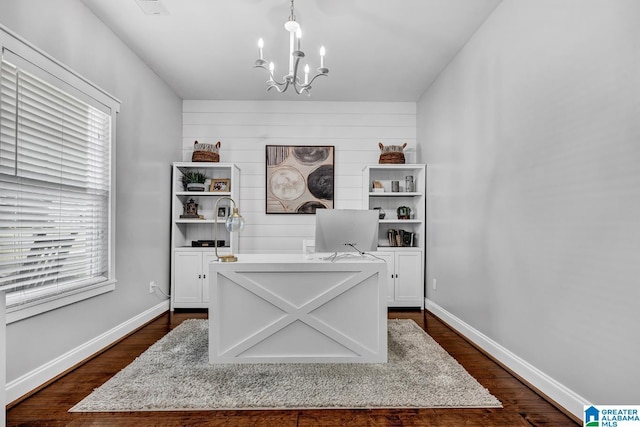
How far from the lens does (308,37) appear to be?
3150 millimetres

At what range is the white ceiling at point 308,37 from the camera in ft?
8.92

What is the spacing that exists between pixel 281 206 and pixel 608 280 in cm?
362

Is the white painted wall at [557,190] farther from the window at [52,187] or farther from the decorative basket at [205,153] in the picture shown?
the window at [52,187]

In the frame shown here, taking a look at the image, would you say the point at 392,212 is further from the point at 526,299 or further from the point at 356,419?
the point at 356,419

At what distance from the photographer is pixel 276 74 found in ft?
13.0

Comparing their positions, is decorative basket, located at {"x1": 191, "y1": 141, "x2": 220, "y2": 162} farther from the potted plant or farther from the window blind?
the window blind

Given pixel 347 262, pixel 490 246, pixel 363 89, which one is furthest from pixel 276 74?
pixel 490 246

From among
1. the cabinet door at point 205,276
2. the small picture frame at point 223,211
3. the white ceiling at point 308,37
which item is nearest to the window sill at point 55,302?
the cabinet door at point 205,276

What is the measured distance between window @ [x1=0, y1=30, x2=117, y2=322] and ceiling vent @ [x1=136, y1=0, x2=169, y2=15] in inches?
29.4

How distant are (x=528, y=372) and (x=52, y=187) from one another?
3.44 m

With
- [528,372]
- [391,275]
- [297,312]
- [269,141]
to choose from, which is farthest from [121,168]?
[528,372]

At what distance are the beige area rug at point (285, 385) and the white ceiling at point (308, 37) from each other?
2717 millimetres

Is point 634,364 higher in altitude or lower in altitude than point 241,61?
lower
